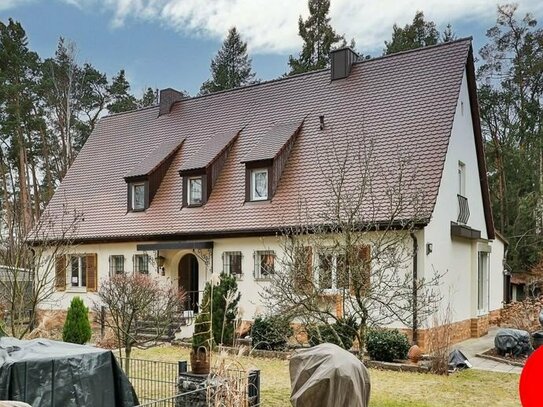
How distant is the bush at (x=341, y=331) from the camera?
8.69 meters

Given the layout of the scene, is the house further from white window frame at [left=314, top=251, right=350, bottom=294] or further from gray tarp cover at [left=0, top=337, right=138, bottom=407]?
gray tarp cover at [left=0, top=337, right=138, bottom=407]

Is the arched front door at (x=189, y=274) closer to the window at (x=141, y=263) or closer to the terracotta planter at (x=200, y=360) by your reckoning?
the window at (x=141, y=263)

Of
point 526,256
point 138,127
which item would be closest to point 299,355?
point 138,127

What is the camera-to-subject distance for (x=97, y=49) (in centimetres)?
3400

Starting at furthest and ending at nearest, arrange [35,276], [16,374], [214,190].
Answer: [214,190] → [35,276] → [16,374]

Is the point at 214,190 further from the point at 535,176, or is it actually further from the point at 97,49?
the point at 97,49

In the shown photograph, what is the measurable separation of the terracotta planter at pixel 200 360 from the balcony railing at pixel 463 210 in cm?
1017

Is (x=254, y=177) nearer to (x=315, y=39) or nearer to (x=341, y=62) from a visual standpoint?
(x=341, y=62)

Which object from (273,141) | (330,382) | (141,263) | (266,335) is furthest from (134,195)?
(330,382)

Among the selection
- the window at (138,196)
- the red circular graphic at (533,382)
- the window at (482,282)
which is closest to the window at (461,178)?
the window at (482,282)

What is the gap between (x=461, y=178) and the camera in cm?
1611

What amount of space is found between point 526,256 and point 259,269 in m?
17.3

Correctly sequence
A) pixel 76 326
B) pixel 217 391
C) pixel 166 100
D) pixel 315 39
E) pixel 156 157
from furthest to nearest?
pixel 315 39
pixel 166 100
pixel 156 157
pixel 76 326
pixel 217 391

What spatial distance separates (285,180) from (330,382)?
1163cm
